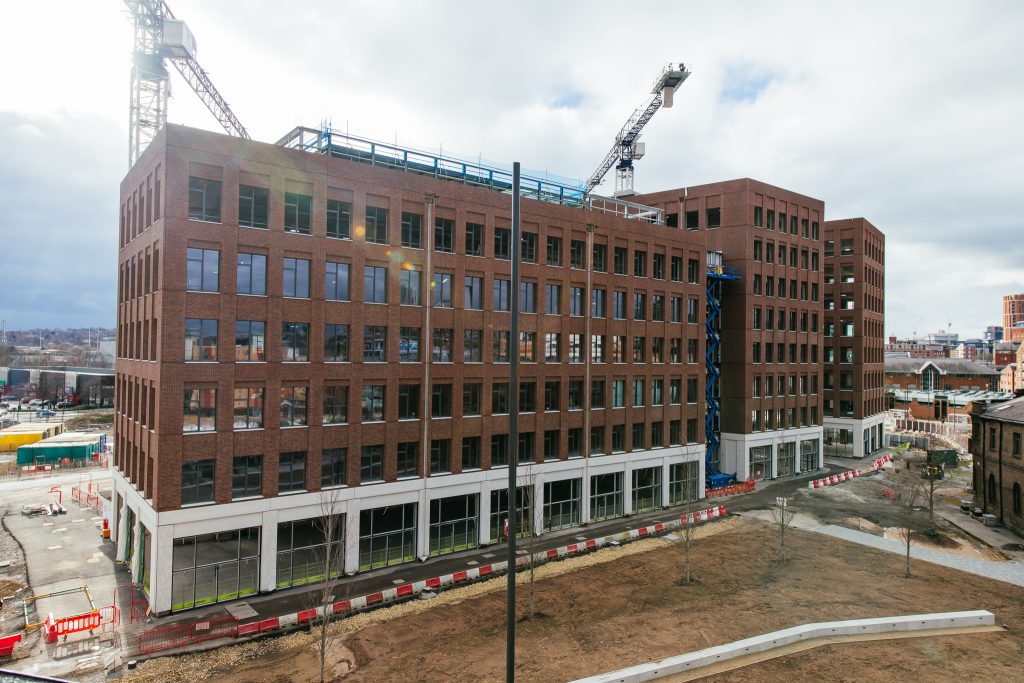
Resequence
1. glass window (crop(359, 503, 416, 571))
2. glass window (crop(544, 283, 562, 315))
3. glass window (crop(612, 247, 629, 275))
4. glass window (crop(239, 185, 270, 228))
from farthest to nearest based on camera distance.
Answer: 1. glass window (crop(612, 247, 629, 275))
2. glass window (crop(544, 283, 562, 315))
3. glass window (crop(359, 503, 416, 571))
4. glass window (crop(239, 185, 270, 228))

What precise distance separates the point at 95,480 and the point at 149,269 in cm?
3869

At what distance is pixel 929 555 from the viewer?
37.1 meters

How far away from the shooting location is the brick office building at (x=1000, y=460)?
43.0m

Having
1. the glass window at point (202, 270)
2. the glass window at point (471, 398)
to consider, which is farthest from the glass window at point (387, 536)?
the glass window at point (202, 270)

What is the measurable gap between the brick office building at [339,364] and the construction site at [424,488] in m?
0.15

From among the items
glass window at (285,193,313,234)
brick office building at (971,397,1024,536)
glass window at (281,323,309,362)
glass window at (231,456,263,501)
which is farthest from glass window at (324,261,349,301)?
brick office building at (971,397,1024,536)

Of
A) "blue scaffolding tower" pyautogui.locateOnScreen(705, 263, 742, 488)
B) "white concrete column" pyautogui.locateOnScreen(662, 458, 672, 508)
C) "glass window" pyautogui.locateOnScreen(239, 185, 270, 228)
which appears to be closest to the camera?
"glass window" pyautogui.locateOnScreen(239, 185, 270, 228)

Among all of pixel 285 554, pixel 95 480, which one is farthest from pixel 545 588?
pixel 95 480

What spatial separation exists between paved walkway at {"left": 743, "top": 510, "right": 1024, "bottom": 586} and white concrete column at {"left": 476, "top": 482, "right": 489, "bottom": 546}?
22172 millimetres

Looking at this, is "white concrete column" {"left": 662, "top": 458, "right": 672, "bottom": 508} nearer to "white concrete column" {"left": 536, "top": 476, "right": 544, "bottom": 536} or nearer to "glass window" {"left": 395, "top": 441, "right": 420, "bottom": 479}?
"white concrete column" {"left": 536, "top": 476, "right": 544, "bottom": 536}

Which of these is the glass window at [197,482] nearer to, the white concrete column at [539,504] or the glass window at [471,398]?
the glass window at [471,398]

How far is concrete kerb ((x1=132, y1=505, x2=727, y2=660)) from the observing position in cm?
2478

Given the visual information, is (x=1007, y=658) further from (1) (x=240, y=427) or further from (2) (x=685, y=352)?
(1) (x=240, y=427)

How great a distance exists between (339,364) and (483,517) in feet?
43.6
